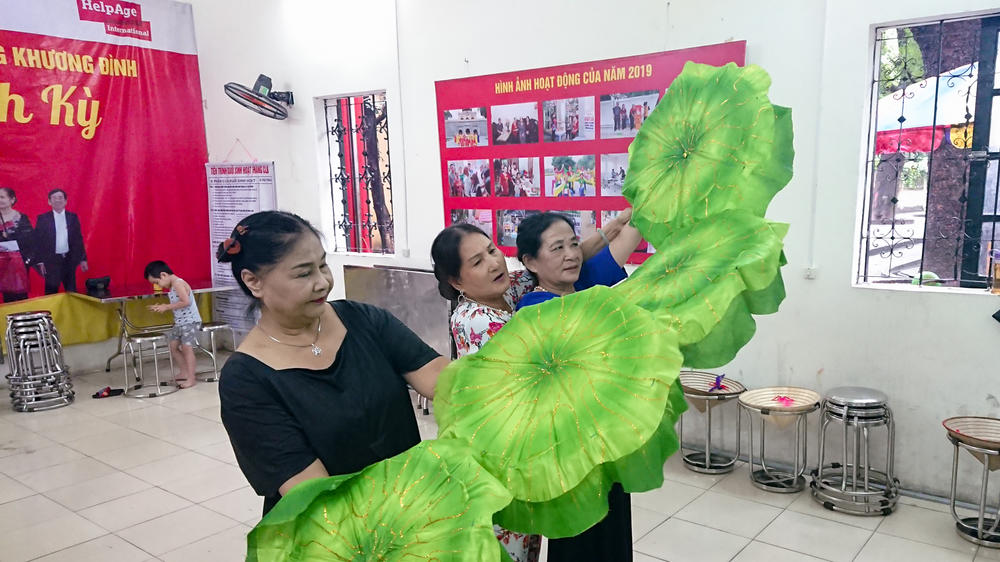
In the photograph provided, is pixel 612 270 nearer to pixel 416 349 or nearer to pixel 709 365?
pixel 416 349

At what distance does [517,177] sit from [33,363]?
413 cm

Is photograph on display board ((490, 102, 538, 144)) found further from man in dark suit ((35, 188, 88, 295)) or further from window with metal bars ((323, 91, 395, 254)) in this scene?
man in dark suit ((35, 188, 88, 295))

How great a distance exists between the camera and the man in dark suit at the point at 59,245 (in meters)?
5.83

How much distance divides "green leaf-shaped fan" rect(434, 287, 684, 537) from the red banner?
20.1 ft

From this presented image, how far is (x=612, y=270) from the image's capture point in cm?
209

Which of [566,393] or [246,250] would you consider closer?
[566,393]

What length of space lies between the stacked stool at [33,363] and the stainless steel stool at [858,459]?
17.6ft

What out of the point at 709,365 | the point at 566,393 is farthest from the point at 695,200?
the point at 566,393

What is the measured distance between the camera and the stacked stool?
17.1 feet

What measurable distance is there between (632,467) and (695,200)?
0.55 meters

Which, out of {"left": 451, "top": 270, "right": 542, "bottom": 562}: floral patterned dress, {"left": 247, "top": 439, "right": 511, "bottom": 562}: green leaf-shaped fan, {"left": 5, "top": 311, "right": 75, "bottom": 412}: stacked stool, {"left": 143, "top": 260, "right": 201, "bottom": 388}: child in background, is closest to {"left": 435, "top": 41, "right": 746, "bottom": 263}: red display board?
{"left": 451, "top": 270, "right": 542, "bottom": 562}: floral patterned dress

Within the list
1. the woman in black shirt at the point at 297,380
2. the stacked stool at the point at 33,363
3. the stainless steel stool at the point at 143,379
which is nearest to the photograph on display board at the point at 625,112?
the woman in black shirt at the point at 297,380

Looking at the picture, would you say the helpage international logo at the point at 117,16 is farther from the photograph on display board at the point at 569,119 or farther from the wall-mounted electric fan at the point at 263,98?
the photograph on display board at the point at 569,119

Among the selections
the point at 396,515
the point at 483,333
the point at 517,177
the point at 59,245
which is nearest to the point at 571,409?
the point at 396,515
